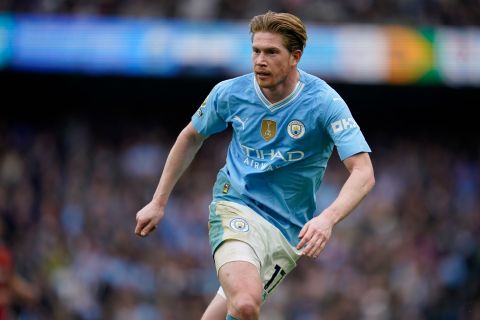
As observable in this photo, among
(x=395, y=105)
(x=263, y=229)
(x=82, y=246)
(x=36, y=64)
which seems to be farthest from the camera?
(x=395, y=105)

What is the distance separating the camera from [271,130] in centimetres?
629

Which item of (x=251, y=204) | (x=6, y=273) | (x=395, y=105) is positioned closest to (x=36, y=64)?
(x=395, y=105)

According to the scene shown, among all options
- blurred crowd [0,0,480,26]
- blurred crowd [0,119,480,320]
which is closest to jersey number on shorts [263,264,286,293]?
blurred crowd [0,119,480,320]

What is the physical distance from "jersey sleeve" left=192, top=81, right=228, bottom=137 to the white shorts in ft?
1.71

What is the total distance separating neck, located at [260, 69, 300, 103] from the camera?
6.25 metres

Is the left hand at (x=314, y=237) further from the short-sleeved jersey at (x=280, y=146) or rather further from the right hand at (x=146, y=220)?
the right hand at (x=146, y=220)

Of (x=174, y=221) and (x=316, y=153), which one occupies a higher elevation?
(x=316, y=153)

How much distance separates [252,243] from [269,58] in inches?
44.6

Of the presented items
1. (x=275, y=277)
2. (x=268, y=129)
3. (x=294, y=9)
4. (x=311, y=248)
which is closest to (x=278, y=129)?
(x=268, y=129)

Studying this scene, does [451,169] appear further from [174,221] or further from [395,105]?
[174,221]

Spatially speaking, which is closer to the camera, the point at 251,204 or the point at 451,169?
the point at 251,204

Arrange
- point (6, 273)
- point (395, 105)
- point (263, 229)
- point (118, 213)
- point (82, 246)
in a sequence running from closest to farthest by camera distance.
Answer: point (263, 229) < point (6, 273) < point (82, 246) < point (118, 213) < point (395, 105)

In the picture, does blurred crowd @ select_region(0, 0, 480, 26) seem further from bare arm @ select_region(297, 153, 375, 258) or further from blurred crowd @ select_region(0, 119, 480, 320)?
bare arm @ select_region(297, 153, 375, 258)

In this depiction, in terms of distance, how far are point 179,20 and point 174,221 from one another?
3772mm
